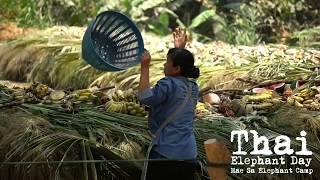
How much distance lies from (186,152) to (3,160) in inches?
39.6

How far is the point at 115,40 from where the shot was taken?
12.6ft

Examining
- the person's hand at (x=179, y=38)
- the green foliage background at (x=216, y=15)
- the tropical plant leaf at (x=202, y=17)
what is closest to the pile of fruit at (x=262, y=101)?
the person's hand at (x=179, y=38)

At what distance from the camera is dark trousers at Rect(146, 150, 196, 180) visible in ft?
9.93

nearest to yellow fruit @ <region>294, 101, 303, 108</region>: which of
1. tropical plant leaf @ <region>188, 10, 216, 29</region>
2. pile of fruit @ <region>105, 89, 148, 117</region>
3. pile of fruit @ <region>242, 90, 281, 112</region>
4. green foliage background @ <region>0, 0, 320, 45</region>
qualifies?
pile of fruit @ <region>242, 90, 281, 112</region>

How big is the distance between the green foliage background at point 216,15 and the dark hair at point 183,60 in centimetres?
682

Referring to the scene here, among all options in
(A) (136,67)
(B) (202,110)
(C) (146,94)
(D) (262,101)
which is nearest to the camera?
(C) (146,94)

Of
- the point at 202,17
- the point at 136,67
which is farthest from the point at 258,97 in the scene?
the point at 202,17

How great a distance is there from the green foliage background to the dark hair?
6822 mm

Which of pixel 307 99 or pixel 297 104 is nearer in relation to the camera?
pixel 297 104

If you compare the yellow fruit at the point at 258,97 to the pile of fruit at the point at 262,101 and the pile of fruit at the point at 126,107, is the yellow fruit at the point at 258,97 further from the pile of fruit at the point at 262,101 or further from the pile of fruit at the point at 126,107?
the pile of fruit at the point at 126,107

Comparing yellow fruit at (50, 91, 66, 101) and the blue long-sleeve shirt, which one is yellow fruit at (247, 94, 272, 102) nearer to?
yellow fruit at (50, 91, 66, 101)

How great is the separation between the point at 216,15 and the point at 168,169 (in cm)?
904

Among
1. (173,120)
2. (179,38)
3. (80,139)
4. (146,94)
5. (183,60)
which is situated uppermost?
(179,38)

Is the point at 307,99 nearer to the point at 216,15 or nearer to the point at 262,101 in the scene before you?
the point at 262,101
